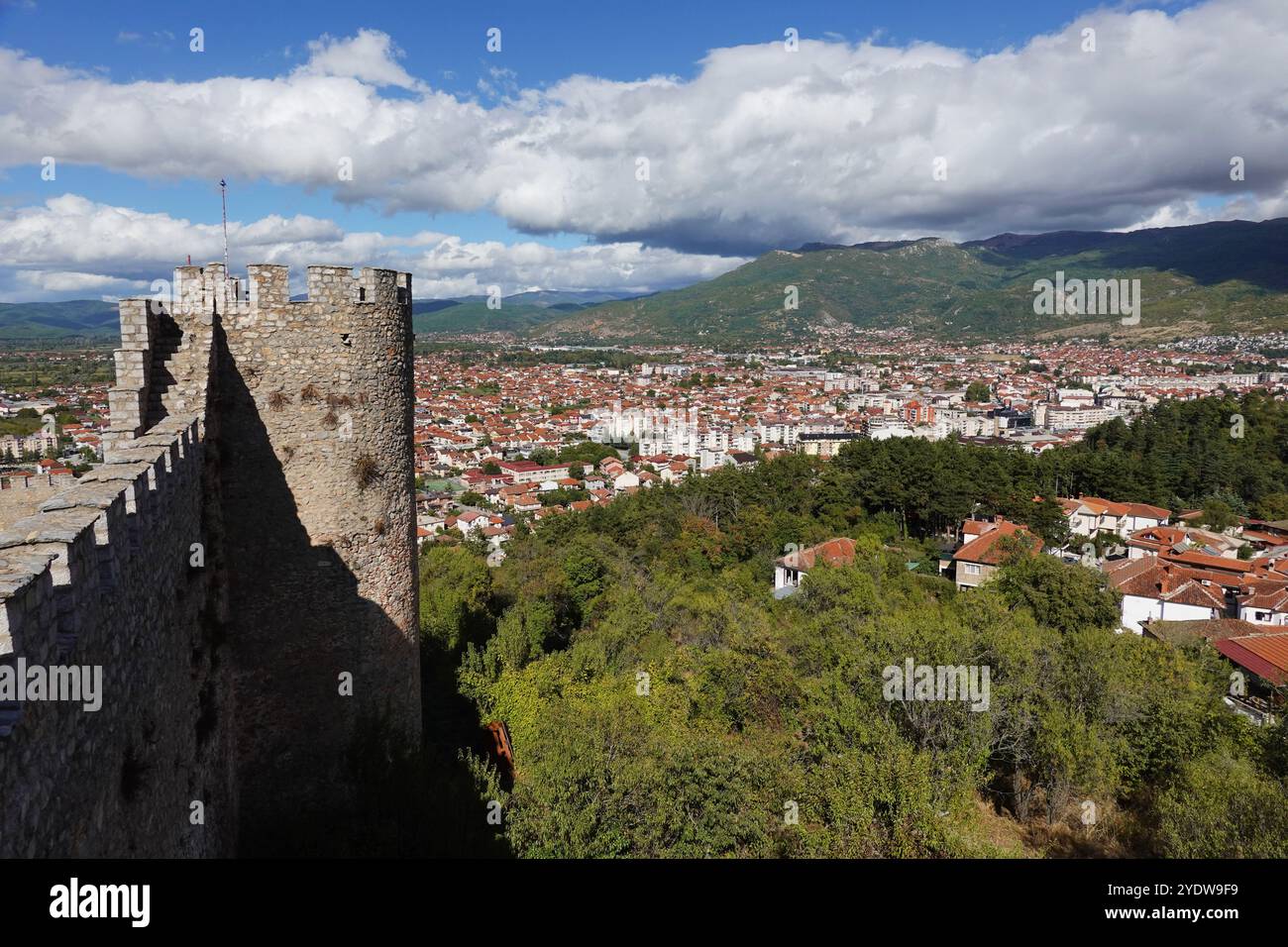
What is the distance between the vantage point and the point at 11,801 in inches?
130

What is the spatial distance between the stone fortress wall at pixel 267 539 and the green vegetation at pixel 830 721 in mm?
2765

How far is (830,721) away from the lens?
14.1 meters

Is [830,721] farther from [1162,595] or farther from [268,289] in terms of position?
[1162,595]

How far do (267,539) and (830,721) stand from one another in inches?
399

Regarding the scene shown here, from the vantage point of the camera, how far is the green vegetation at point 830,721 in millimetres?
10711

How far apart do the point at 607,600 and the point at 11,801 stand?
86.0ft

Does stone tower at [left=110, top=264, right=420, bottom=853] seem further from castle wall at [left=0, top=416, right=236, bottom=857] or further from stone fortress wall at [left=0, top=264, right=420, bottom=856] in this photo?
castle wall at [left=0, top=416, right=236, bottom=857]

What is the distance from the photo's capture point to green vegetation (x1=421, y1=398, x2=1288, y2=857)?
1071 centimetres

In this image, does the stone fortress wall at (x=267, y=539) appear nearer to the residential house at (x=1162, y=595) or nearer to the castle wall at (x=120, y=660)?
the castle wall at (x=120, y=660)

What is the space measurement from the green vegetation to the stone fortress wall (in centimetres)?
277

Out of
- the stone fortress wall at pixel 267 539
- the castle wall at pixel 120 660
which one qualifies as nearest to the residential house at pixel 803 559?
the stone fortress wall at pixel 267 539

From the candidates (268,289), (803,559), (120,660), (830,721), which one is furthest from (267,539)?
(803,559)

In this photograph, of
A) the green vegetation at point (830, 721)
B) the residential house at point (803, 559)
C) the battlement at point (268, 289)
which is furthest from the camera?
the residential house at point (803, 559)
